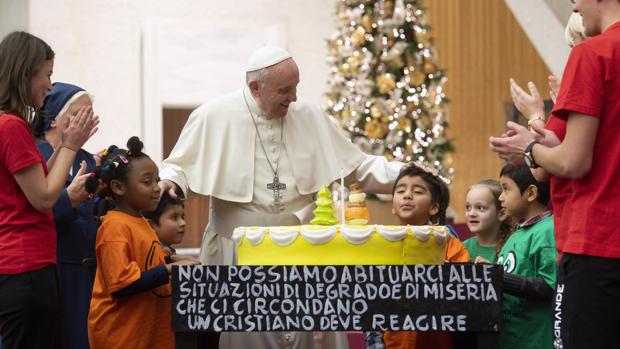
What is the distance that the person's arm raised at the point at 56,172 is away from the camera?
143 inches

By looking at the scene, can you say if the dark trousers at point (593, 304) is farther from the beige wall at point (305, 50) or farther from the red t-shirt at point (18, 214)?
the beige wall at point (305, 50)

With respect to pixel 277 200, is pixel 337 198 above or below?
below

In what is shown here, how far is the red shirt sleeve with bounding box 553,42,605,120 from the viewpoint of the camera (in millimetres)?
2896

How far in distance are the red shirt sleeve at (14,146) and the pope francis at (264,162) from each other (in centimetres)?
108

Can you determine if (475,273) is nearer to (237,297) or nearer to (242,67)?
(237,297)

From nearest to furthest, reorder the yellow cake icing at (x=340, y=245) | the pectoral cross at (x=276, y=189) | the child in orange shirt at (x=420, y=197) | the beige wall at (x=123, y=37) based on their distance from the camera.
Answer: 1. the yellow cake icing at (x=340, y=245)
2. the child in orange shirt at (x=420, y=197)
3. the pectoral cross at (x=276, y=189)
4. the beige wall at (x=123, y=37)

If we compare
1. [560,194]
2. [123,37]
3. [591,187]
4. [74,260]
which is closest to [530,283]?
[560,194]

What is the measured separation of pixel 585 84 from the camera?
291 centimetres

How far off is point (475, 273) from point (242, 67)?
29.8 ft

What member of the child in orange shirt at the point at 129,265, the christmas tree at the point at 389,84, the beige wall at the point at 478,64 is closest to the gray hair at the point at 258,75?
the child in orange shirt at the point at 129,265

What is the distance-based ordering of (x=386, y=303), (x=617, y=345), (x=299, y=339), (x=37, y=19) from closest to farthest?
(x=617, y=345) → (x=386, y=303) → (x=299, y=339) → (x=37, y=19)

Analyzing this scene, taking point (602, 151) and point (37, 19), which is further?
point (37, 19)

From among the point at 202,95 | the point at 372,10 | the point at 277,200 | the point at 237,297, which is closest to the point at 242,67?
the point at 202,95

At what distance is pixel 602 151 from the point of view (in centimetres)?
295
